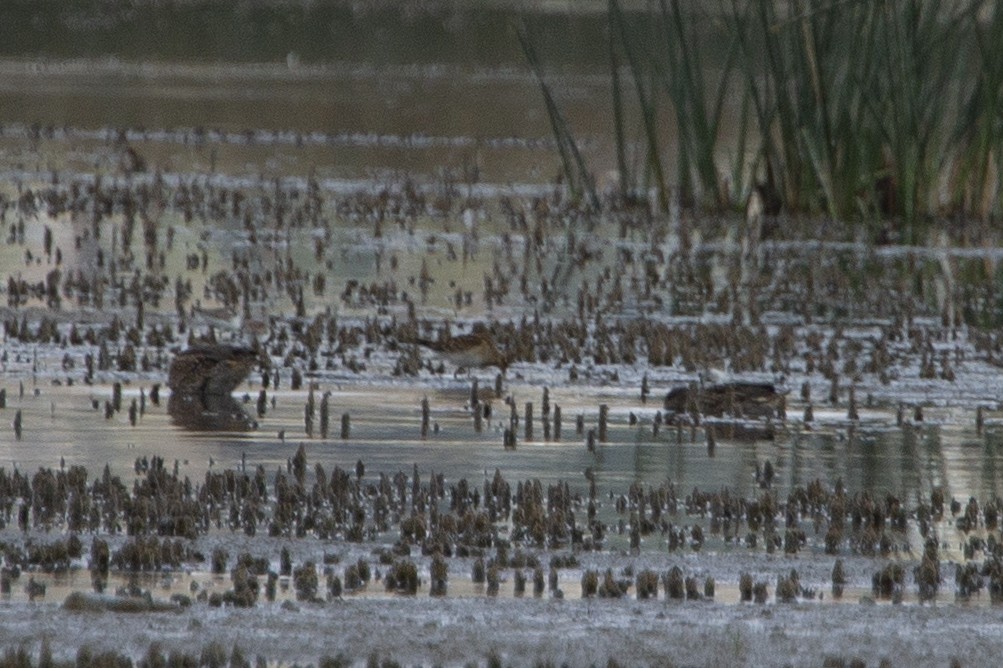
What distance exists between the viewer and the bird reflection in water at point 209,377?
1138 cm

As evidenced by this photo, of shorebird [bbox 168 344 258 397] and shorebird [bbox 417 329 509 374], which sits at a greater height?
shorebird [bbox 417 329 509 374]

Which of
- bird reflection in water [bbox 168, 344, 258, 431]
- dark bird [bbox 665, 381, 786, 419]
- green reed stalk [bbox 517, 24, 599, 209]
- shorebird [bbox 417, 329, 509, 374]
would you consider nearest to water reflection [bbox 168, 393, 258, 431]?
bird reflection in water [bbox 168, 344, 258, 431]

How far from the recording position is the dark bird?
1145 centimetres

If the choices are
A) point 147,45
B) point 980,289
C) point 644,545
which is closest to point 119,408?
point 644,545

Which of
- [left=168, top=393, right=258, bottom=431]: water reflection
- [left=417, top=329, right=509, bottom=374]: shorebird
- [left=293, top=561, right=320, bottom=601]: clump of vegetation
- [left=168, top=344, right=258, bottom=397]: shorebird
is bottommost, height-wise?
[left=293, top=561, right=320, bottom=601]: clump of vegetation

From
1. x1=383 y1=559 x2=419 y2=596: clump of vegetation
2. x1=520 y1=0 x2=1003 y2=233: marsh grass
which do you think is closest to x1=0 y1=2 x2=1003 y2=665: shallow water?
x1=383 y1=559 x2=419 y2=596: clump of vegetation

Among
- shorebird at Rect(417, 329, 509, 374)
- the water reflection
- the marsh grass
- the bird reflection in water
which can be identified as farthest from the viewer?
the marsh grass

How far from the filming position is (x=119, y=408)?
11.1 meters

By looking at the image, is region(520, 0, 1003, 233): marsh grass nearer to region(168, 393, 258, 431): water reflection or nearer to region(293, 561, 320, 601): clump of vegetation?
region(168, 393, 258, 431): water reflection

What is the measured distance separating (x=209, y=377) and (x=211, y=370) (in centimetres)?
4

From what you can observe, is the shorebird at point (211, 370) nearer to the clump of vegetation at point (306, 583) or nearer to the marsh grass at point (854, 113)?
the clump of vegetation at point (306, 583)

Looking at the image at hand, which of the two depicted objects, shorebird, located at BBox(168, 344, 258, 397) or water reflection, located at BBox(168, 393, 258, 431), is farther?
shorebird, located at BBox(168, 344, 258, 397)

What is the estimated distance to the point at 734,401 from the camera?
11.4 meters

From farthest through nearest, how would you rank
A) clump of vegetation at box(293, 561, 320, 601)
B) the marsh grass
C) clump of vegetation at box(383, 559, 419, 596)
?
1. the marsh grass
2. clump of vegetation at box(383, 559, 419, 596)
3. clump of vegetation at box(293, 561, 320, 601)
